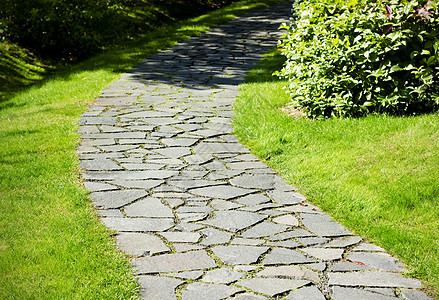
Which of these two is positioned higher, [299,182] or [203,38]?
[203,38]

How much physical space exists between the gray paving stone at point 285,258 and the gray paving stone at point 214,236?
430 mm

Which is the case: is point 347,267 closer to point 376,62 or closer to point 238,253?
point 238,253

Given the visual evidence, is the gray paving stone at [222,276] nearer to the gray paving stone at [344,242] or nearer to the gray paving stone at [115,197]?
the gray paving stone at [344,242]

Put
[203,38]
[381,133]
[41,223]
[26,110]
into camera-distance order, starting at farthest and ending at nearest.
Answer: [203,38] < [26,110] < [381,133] < [41,223]

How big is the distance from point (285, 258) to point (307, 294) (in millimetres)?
529

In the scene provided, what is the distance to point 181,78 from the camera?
10281 millimetres

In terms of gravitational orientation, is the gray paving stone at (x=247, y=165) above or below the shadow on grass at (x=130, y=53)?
below

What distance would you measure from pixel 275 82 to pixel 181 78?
1.83 metres

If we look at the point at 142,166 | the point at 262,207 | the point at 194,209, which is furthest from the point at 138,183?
the point at 262,207

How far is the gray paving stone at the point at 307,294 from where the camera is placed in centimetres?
354

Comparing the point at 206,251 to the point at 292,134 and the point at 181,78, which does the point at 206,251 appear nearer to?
the point at 292,134

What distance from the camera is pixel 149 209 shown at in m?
4.96

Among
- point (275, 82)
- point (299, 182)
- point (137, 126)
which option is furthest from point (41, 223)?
point (275, 82)

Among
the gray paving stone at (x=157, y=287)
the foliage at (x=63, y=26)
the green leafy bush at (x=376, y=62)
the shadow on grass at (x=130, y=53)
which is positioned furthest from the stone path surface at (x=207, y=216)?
the foliage at (x=63, y=26)
